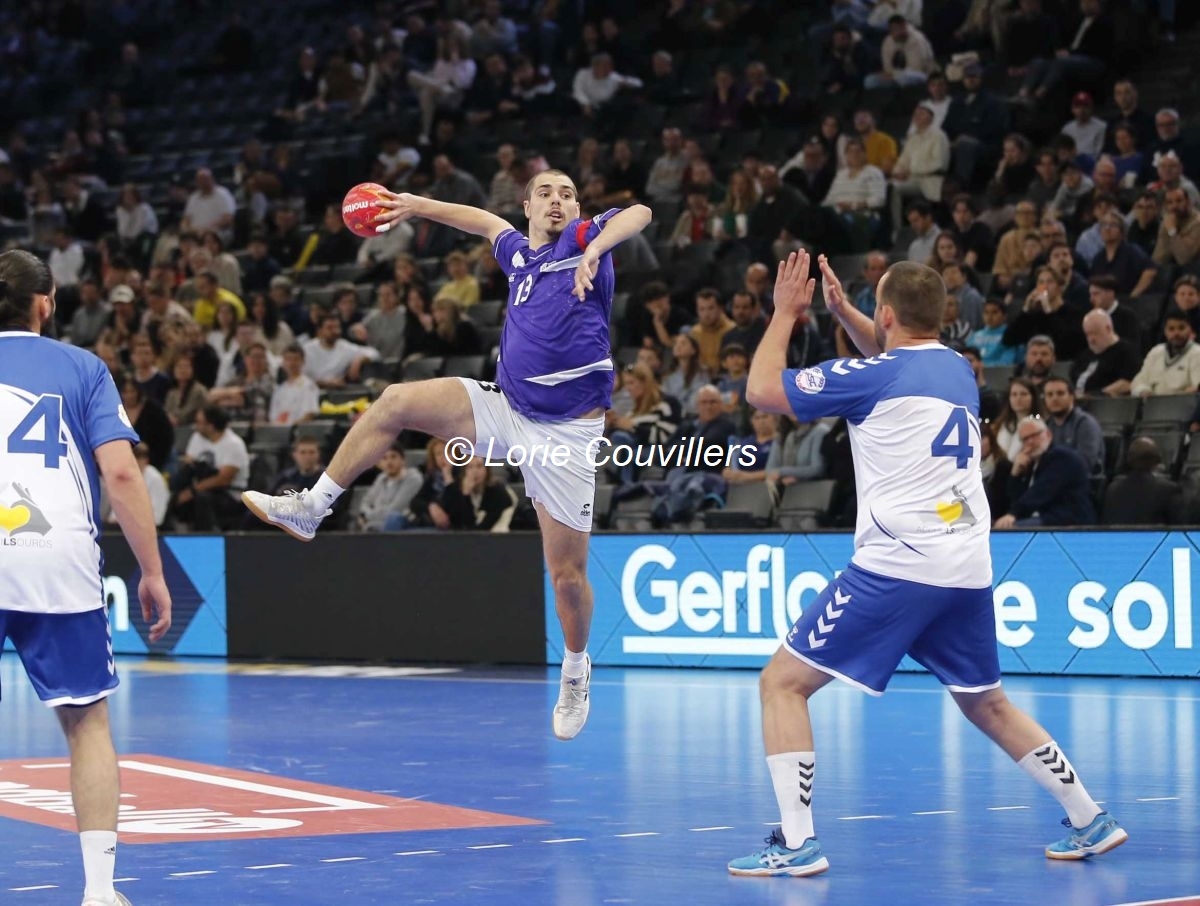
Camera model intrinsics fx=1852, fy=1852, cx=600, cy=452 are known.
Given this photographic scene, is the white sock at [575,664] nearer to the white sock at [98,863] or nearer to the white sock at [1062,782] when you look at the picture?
the white sock at [1062,782]

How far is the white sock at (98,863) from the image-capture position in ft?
19.1

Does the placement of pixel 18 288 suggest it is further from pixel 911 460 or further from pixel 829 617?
pixel 911 460

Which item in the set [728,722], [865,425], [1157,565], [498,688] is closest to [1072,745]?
[728,722]

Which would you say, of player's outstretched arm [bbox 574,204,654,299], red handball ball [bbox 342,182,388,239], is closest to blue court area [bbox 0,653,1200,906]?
player's outstretched arm [bbox 574,204,654,299]

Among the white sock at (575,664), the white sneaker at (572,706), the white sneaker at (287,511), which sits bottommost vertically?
the white sneaker at (572,706)

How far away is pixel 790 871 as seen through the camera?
22.1 ft

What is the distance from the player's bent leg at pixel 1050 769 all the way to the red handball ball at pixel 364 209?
3683 mm

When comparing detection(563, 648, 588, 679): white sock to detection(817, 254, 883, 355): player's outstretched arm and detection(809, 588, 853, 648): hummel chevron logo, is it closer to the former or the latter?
detection(817, 254, 883, 355): player's outstretched arm

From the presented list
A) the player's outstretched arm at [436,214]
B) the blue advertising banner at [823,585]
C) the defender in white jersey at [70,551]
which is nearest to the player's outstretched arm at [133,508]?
the defender in white jersey at [70,551]

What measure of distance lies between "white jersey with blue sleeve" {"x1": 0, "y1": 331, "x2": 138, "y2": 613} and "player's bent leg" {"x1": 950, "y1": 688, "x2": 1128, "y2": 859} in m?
3.26

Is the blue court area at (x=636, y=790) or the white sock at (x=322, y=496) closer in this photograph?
the blue court area at (x=636, y=790)

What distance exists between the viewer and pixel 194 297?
71.5 ft

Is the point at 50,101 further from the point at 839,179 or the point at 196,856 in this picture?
the point at 196,856

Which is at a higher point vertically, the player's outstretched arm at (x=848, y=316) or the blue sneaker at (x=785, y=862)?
the player's outstretched arm at (x=848, y=316)
